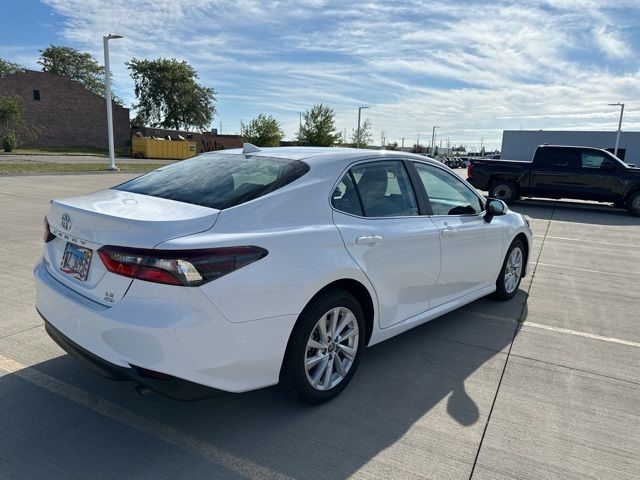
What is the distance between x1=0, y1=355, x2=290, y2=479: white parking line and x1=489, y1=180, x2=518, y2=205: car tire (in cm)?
1514

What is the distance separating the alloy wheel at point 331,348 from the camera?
298 centimetres

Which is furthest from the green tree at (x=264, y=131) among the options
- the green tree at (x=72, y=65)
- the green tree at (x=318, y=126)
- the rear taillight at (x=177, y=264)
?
the rear taillight at (x=177, y=264)

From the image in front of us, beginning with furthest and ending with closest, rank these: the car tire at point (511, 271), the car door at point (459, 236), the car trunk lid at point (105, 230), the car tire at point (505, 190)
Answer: the car tire at point (505, 190) → the car tire at point (511, 271) → the car door at point (459, 236) → the car trunk lid at point (105, 230)

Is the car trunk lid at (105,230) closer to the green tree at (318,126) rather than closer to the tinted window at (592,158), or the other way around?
the tinted window at (592,158)

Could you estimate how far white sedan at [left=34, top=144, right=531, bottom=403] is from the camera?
7.82 feet

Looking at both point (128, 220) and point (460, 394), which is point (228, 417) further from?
point (460, 394)

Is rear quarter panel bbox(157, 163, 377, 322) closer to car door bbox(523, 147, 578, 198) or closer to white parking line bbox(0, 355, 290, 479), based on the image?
white parking line bbox(0, 355, 290, 479)

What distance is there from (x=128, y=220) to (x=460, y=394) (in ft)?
7.88

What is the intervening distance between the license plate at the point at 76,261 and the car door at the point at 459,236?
8.20 ft

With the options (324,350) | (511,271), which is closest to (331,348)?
(324,350)

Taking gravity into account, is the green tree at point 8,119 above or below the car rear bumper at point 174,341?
above

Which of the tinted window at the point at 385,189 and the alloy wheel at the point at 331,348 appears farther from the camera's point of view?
the tinted window at the point at 385,189

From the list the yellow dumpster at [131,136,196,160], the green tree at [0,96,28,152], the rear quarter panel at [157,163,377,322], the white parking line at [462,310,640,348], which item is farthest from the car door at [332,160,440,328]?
the yellow dumpster at [131,136,196,160]

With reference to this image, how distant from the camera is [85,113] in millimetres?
53844
